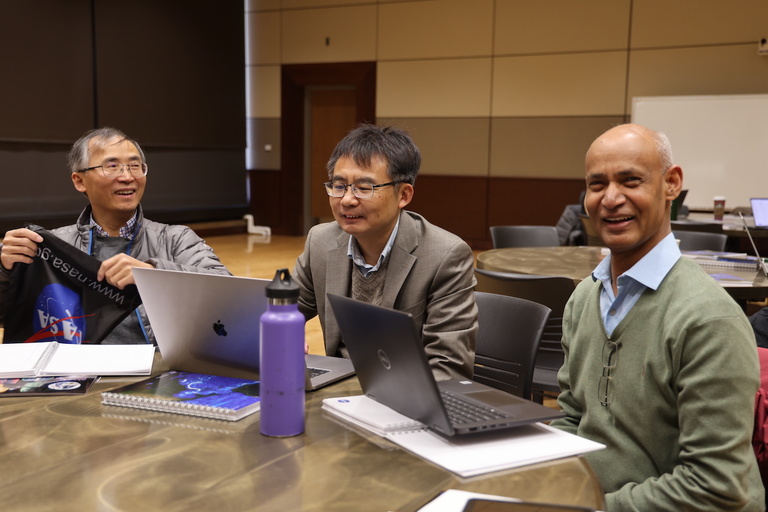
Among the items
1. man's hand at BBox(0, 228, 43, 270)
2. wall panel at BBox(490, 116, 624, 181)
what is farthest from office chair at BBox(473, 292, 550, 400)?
wall panel at BBox(490, 116, 624, 181)

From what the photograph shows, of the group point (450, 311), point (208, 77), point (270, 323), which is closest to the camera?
point (270, 323)

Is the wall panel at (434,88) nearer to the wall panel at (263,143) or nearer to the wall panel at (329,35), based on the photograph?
the wall panel at (329,35)

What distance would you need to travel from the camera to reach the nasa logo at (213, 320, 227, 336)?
1578 mm

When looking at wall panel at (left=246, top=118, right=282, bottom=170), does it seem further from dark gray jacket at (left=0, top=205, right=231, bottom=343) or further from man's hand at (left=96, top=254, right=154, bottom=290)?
man's hand at (left=96, top=254, right=154, bottom=290)

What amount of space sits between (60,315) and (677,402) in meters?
1.69

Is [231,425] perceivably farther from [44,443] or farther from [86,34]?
[86,34]

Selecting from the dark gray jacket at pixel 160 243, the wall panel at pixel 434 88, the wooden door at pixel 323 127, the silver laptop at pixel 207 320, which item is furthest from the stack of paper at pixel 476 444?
the wooden door at pixel 323 127

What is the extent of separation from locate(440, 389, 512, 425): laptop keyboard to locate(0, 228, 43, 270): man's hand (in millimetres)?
1399

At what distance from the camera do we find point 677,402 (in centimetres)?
133

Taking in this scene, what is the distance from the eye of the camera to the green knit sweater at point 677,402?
125 centimetres

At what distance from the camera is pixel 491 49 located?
31.6ft

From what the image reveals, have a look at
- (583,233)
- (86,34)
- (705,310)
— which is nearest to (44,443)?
(705,310)

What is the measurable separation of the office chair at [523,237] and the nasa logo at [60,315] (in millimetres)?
3243

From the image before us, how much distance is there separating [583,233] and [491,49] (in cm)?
472
